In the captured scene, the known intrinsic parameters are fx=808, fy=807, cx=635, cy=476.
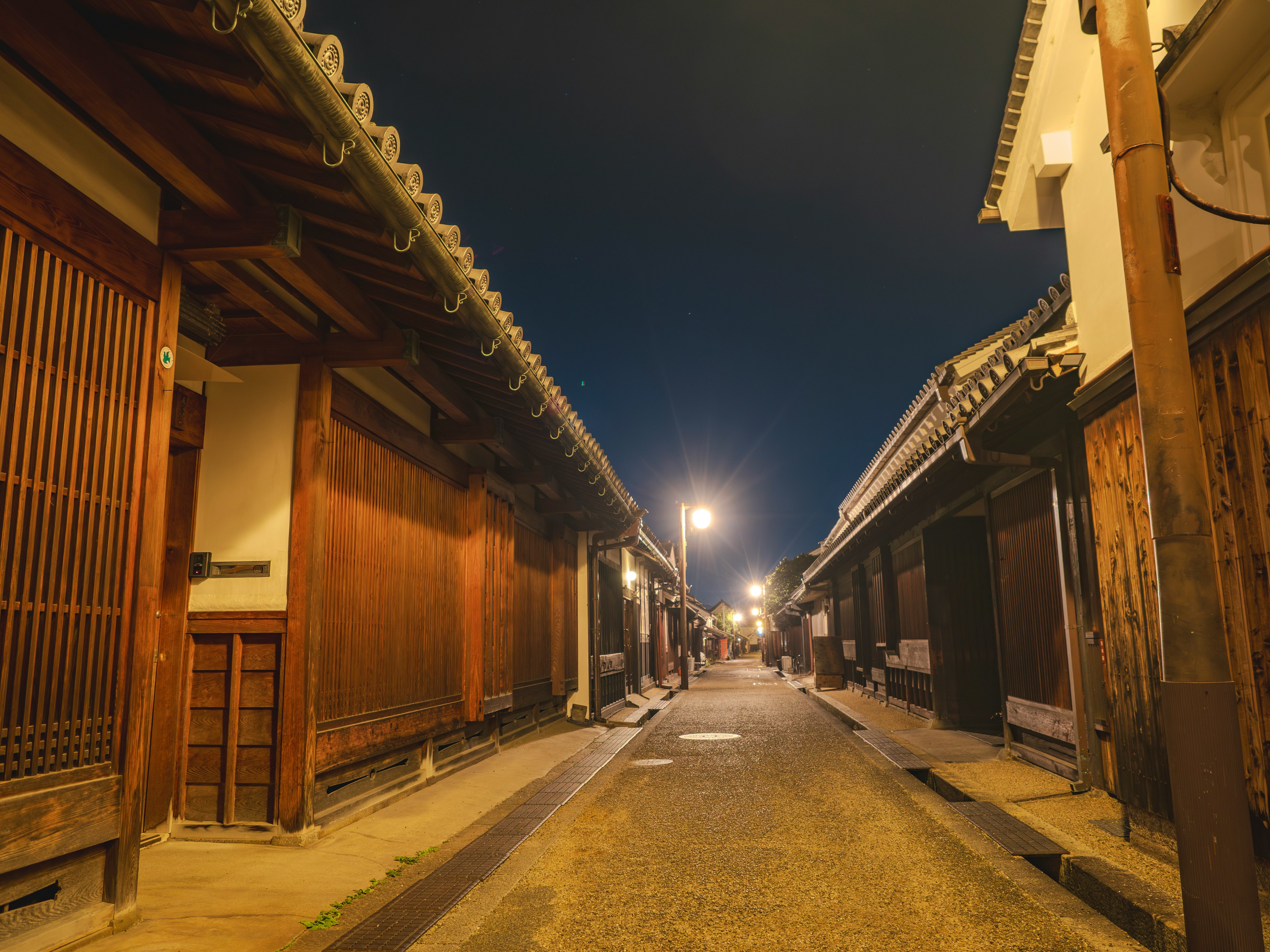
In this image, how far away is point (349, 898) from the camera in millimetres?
5285

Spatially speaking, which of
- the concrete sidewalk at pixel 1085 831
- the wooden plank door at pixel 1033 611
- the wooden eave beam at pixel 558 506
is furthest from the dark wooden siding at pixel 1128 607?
the wooden eave beam at pixel 558 506

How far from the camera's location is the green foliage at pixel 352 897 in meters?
4.77

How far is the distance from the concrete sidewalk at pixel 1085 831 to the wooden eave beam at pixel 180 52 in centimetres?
629

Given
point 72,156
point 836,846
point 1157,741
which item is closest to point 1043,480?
point 1157,741

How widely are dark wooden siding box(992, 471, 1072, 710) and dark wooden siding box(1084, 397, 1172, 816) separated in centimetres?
147

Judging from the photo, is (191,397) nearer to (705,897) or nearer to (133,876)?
(133,876)

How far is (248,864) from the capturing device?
5.81m

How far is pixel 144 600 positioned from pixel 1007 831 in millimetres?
6628

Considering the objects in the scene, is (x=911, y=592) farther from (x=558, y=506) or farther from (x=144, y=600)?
(x=144, y=600)

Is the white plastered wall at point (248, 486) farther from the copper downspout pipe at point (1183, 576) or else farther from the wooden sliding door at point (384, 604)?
the copper downspout pipe at point (1183, 576)

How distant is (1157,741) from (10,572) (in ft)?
25.3

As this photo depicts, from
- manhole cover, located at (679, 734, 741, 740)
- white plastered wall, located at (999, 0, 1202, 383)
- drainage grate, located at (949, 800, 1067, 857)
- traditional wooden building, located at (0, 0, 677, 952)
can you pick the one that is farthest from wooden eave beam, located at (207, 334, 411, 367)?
manhole cover, located at (679, 734, 741, 740)

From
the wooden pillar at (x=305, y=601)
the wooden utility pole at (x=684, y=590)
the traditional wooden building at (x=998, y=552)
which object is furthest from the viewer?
the wooden utility pole at (x=684, y=590)

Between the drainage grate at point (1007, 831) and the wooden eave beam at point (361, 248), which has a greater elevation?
the wooden eave beam at point (361, 248)
